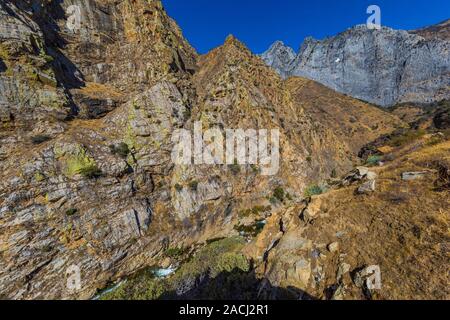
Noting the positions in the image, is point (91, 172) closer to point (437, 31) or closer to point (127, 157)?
point (127, 157)

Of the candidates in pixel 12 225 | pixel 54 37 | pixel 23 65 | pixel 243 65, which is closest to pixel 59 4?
pixel 54 37

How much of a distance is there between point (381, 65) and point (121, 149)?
445 feet

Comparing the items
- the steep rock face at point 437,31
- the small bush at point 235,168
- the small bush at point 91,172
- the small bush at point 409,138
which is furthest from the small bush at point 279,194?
Answer: the steep rock face at point 437,31

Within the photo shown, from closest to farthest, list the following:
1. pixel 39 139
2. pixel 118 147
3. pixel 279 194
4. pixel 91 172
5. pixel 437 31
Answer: pixel 91 172 → pixel 39 139 → pixel 118 147 → pixel 279 194 → pixel 437 31

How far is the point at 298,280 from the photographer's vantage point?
11.4 metres

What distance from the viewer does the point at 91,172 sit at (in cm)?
2730

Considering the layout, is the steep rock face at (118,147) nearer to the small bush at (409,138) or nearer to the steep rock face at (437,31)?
the small bush at (409,138)

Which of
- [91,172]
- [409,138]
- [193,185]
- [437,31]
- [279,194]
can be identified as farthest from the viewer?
[437,31]

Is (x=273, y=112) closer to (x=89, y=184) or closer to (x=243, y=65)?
(x=243, y=65)

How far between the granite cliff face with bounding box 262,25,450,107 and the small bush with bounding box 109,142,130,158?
12374 centimetres

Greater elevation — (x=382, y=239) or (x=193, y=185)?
(x=382, y=239)

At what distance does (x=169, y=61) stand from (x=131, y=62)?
7380 mm

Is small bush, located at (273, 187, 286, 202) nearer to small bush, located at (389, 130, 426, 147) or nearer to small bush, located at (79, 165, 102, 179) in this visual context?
small bush, located at (389, 130, 426, 147)

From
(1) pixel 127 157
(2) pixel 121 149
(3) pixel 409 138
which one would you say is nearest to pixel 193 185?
(1) pixel 127 157
